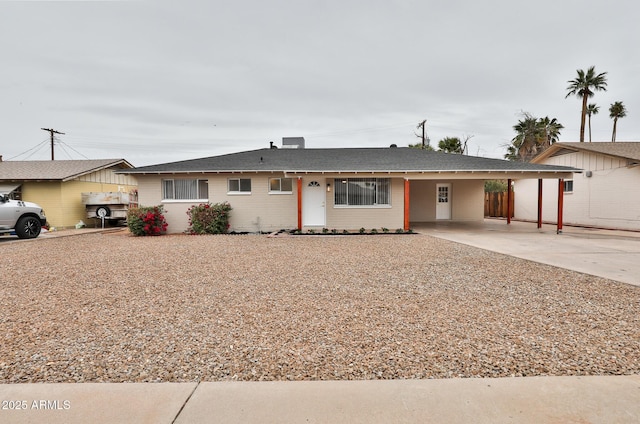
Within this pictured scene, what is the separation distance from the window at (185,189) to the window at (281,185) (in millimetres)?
2977

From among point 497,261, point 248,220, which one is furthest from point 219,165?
point 497,261

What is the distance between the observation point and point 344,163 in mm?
14633

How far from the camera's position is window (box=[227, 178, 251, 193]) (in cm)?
1431

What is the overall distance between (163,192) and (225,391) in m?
13.8

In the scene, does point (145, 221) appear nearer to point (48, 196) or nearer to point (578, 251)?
point (48, 196)

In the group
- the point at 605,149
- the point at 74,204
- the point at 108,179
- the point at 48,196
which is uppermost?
the point at 605,149

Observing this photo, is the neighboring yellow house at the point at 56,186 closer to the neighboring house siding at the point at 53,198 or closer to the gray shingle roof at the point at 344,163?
the neighboring house siding at the point at 53,198

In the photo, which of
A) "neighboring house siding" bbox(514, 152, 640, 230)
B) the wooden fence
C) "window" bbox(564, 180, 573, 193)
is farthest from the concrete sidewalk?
the wooden fence

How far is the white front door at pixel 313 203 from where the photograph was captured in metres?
14.4

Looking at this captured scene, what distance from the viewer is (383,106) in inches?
971

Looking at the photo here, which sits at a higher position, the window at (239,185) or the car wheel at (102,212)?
the window at (239,185)

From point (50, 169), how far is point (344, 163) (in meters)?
17.2

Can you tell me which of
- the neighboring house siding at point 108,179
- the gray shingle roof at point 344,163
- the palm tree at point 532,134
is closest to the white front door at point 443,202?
the gray shingle roof at point 344,163

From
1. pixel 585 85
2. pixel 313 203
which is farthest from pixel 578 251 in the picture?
pixel 585 85
